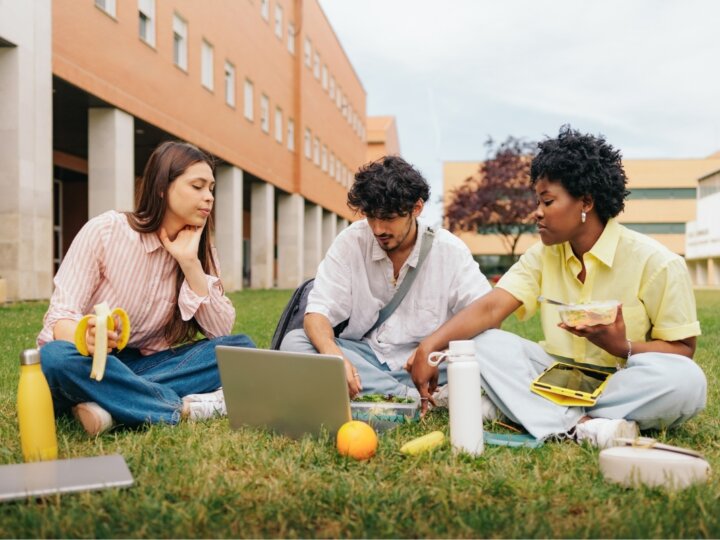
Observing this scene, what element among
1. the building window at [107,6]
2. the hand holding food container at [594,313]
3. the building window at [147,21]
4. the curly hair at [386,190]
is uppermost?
the building window at [147,21]

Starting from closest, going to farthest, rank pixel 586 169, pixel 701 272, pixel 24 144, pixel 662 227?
pixel 586 169, pixel 24 144, pixel 701 272, pixel 662 227

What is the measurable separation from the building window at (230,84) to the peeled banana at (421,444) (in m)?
19.1

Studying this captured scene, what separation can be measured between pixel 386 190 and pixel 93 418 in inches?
65.1

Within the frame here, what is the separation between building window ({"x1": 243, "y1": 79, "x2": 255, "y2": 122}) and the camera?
22580 millimetres

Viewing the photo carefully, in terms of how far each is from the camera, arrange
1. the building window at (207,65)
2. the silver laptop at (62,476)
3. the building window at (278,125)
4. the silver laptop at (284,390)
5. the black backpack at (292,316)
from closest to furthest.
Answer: the silver laptop at (62,476) < the silver laptop at (284,390) < the black backpack at (292,316) < the building window at (207,65) < the building window at (278,125)

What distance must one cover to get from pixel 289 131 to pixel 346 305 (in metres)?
24.3

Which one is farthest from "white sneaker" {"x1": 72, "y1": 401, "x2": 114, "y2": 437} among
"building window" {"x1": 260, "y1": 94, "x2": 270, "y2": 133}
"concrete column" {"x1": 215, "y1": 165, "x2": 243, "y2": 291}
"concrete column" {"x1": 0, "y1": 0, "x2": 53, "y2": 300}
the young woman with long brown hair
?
"building window" {"x1": 260, "y1": 94, "x2": 270, "y2": 133}

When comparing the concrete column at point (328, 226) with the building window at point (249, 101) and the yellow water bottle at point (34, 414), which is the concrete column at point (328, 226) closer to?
the building window at point (249, 101)

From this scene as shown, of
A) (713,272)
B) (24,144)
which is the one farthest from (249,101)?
(713,272)

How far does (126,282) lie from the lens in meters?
3.46

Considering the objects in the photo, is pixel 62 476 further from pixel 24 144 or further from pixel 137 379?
pixel 24 144

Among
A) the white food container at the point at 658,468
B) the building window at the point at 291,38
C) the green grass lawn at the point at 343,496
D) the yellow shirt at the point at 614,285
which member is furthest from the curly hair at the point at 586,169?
the building window at the point at 291,38

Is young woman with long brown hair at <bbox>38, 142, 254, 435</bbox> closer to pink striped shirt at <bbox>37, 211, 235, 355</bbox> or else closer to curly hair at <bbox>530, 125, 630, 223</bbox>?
pink striped shirt at <bbox>37, 211, 235, 355</bbox>

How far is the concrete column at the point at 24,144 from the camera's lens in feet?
36.2
